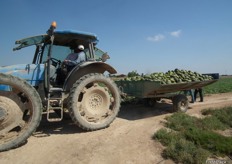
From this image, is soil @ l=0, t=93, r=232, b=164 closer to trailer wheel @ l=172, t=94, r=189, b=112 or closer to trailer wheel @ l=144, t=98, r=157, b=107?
trailer wheel @ l=172, t=94, r=189, b=112

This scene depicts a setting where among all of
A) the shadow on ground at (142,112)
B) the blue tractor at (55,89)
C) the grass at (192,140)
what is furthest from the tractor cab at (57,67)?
the grass at (192,140)

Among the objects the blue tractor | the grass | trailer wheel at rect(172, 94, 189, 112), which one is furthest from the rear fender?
trailer wheel at rect(172, 94, 189, 112)

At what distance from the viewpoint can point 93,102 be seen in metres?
5.25

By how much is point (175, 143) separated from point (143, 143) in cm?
64

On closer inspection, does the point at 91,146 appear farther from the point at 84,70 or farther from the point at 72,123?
the point at 84,70

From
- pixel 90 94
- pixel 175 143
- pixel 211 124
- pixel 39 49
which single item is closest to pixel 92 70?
pixel 90 94

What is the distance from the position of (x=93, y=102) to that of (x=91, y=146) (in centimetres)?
139

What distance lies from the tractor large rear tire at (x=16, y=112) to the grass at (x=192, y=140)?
2631 mm

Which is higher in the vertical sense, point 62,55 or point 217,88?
point 62,55

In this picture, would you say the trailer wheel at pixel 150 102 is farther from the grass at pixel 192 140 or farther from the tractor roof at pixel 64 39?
the tractor roof at pixel 64 39

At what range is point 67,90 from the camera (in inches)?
205

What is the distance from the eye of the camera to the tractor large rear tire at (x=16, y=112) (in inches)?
156

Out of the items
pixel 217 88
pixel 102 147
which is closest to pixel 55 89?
pixel 102 147

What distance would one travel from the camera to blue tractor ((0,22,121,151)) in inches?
161
